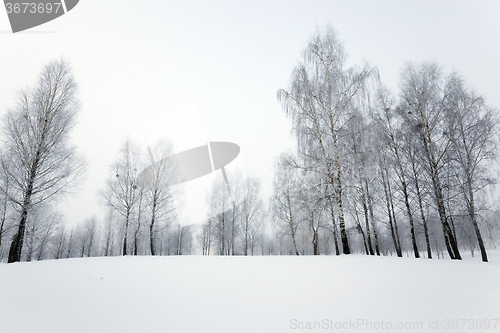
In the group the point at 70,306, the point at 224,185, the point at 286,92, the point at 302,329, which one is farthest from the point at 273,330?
the point at 224,185

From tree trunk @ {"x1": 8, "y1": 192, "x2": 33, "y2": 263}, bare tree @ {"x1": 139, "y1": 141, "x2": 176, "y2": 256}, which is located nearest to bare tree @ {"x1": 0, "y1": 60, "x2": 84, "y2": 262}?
tree trunk @ {"x1": 8, "y1": 192, "x2": 33, "y2": 263}

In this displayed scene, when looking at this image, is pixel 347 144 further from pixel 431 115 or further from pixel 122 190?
pixel 122 190

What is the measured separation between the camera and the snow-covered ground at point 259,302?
1906mm

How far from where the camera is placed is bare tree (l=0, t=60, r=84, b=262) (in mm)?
7754

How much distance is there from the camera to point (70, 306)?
2344 mm

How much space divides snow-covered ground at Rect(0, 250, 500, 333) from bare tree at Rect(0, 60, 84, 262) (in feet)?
19.6

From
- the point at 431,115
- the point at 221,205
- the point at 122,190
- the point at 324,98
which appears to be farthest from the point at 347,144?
the point at 221,205

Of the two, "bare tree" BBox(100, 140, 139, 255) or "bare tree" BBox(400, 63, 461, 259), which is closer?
"bare tree" BBox(400, 63, 461, 259)

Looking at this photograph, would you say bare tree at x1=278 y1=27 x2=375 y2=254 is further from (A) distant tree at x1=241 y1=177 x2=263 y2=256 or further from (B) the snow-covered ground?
(A) distant tree at x1=241 y1=177 x2=263 y2=256

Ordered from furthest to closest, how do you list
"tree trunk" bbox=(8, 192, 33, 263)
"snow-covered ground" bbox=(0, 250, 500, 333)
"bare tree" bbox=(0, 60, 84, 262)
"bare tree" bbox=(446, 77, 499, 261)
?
"bare tree" bbox=(446, 77, 499, 261) → "bare tree" bbox=(0, 60, 84, 262) → "tree trunk" bbox=(8, 192, 33, 263) → "snow-covered ground" bbox=(0, 250, 500, 333)

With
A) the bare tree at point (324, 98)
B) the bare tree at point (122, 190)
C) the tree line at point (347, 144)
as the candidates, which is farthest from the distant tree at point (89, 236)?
the bare tree at point (324, 98)

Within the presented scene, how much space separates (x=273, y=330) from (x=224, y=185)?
21261mm

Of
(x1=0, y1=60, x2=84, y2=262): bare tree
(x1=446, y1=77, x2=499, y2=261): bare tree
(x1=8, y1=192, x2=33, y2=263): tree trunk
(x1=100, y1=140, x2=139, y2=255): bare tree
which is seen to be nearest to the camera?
(x1=8, y1=192, x2=33, y2=263): tree trunk

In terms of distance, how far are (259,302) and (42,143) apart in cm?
1090
